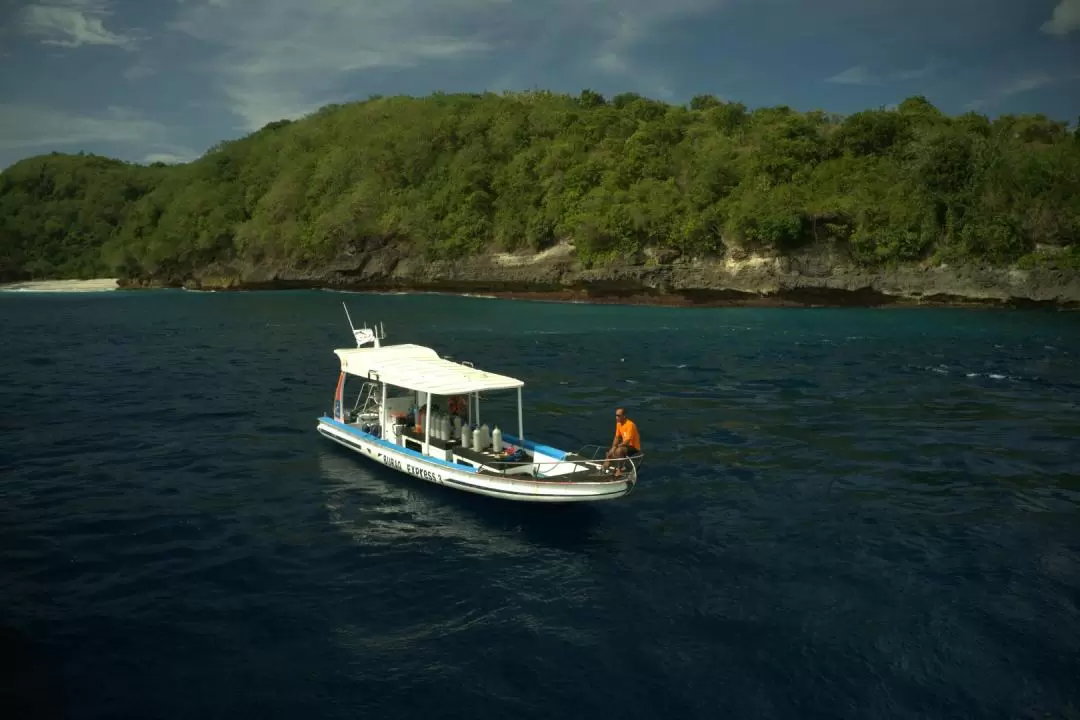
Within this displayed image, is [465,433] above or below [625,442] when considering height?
below

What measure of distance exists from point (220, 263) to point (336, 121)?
2903 cm

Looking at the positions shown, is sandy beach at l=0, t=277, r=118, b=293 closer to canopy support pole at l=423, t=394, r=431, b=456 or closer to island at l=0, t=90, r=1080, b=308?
island at l=0, t=90, r=1080, b=308

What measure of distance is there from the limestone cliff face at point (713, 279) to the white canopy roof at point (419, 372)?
162 feet

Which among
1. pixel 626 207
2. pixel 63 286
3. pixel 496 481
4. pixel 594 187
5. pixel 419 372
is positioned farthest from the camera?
pixel 63 286

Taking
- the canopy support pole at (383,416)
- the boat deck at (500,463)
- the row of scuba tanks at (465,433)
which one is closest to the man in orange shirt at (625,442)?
the boat deck at (500,463)

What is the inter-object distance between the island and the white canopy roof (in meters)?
49.5

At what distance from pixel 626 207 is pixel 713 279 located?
36.7 feet

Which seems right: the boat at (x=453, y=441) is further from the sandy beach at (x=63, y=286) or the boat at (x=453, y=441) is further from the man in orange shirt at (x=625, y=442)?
the sandy beach at (x=63, y=286)

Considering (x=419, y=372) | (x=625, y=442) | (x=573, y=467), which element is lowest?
(x=573, y=467)

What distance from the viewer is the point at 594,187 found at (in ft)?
260

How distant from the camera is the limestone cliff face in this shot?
5969 centimetres

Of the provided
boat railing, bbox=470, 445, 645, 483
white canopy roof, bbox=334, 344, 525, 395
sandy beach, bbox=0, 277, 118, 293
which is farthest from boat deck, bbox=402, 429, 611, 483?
sandy beach, bbox=0, 277, 118, 293

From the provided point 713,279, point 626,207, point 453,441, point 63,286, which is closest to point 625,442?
point 453,441

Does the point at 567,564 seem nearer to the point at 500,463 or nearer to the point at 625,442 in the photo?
the point at 500,463
